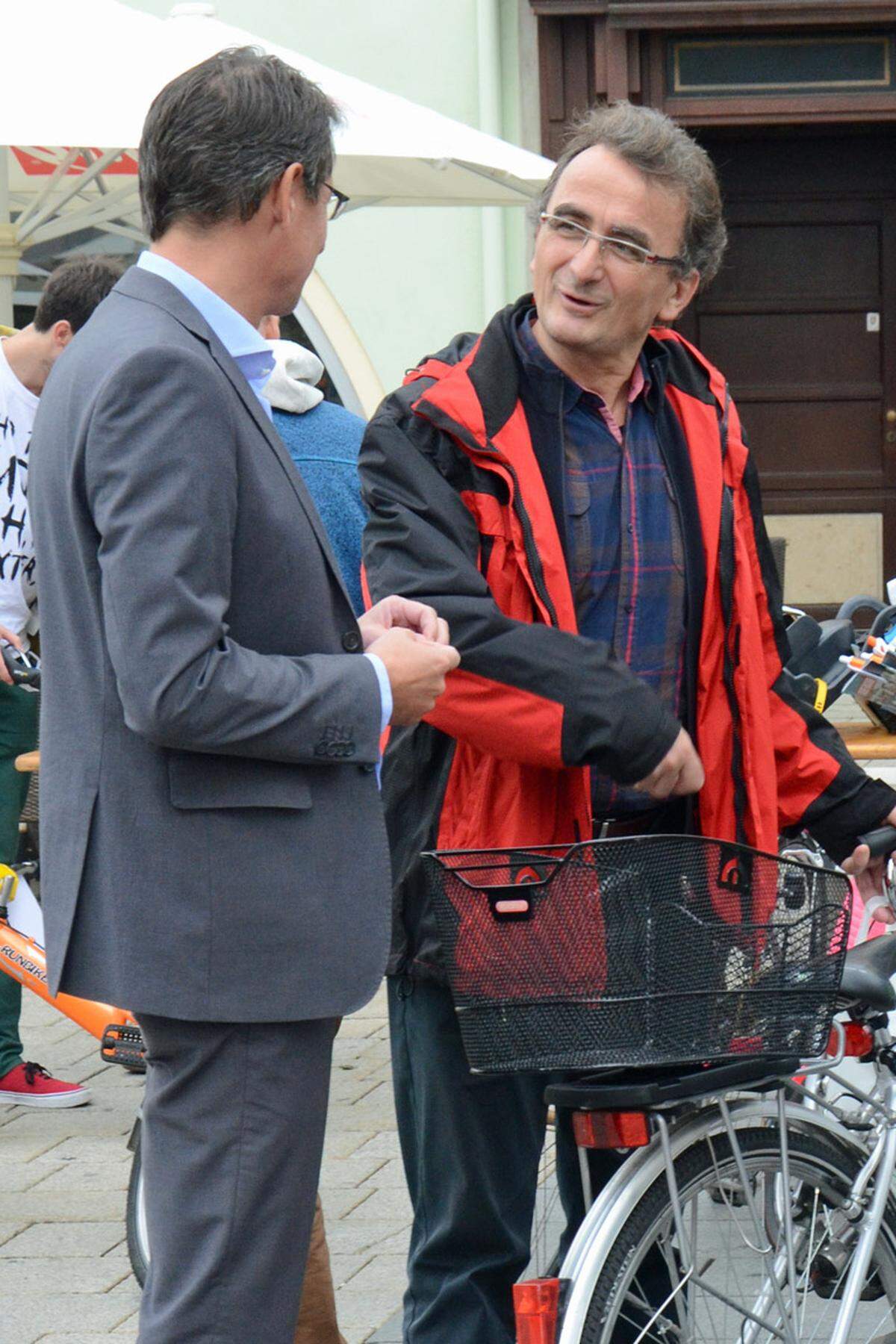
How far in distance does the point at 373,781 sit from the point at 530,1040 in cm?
35

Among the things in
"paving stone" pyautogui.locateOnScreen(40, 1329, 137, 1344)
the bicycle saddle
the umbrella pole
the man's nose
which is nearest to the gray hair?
the man's nose

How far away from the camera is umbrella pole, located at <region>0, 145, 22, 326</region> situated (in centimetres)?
646

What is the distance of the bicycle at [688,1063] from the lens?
2252 millimetres

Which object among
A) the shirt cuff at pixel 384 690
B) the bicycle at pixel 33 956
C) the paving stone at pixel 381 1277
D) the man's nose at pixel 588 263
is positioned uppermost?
the man's nose at pixel 588 263

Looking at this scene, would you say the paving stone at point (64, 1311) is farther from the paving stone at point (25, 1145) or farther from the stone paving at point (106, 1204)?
the paving stone at point (25, 1145)

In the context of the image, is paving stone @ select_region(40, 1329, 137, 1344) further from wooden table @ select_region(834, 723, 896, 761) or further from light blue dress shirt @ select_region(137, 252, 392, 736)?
wooden table @ select_region(834, 723, 896, 761)

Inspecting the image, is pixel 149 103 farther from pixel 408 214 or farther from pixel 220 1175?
pixel 408 214

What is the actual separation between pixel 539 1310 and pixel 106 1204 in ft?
7.37

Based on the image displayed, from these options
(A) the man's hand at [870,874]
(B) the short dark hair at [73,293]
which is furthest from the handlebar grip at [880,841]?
(B) the short dark hair at [73,293]

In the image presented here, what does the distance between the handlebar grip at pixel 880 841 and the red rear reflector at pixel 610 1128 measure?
2.16 ft

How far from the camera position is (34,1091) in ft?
16.5

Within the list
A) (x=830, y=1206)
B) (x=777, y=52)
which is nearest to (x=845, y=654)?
(x=830, y=1206)

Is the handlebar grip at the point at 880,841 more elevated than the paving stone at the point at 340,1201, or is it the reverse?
the handlebar grip at the point at 880,841

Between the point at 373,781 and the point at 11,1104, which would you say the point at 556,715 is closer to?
the point at 373,781
